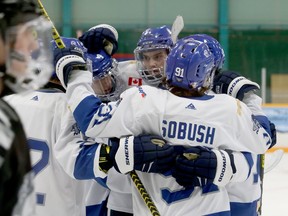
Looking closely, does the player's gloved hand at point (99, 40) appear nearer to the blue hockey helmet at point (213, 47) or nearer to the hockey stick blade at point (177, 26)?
the hockey stick blade at point (177, 26)

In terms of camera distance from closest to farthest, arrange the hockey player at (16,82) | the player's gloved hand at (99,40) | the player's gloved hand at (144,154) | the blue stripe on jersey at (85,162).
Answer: the hockey player at (16,82), the player's gloved hand at (144,154), the blue stripe on jersey at (85,162), the player's gloved hand at (99,40)

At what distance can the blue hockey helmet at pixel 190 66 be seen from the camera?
161cm

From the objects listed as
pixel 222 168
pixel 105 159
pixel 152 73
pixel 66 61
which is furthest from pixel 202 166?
pixel 152 73

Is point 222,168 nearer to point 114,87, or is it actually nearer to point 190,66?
point 190,66

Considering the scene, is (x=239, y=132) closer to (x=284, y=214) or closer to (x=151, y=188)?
(x=151, y=188)

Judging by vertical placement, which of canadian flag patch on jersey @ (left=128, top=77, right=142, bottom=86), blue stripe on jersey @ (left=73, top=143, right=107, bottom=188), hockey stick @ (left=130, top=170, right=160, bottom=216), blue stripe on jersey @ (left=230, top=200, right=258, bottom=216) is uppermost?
canadian flag patch on jersey @ (left=128, top=77, right=142, bottom=86)

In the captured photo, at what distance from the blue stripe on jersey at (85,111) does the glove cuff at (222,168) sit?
336 mm

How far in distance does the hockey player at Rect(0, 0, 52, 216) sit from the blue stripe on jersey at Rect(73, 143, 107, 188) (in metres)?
0.72

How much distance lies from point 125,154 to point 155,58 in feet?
2.59

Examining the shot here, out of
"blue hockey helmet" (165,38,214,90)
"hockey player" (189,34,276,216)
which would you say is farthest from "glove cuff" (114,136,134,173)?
"hockey player" (189,34,276,216)

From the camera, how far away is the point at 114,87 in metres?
2.27

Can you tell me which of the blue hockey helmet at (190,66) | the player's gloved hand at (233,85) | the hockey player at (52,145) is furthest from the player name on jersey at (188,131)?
the player's gloved hand at (233,85)

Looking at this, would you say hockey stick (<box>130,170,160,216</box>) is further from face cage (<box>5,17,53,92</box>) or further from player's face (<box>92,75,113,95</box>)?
face cage (<box>5,17,53,92</box>)

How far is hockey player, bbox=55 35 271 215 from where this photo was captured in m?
1.56
